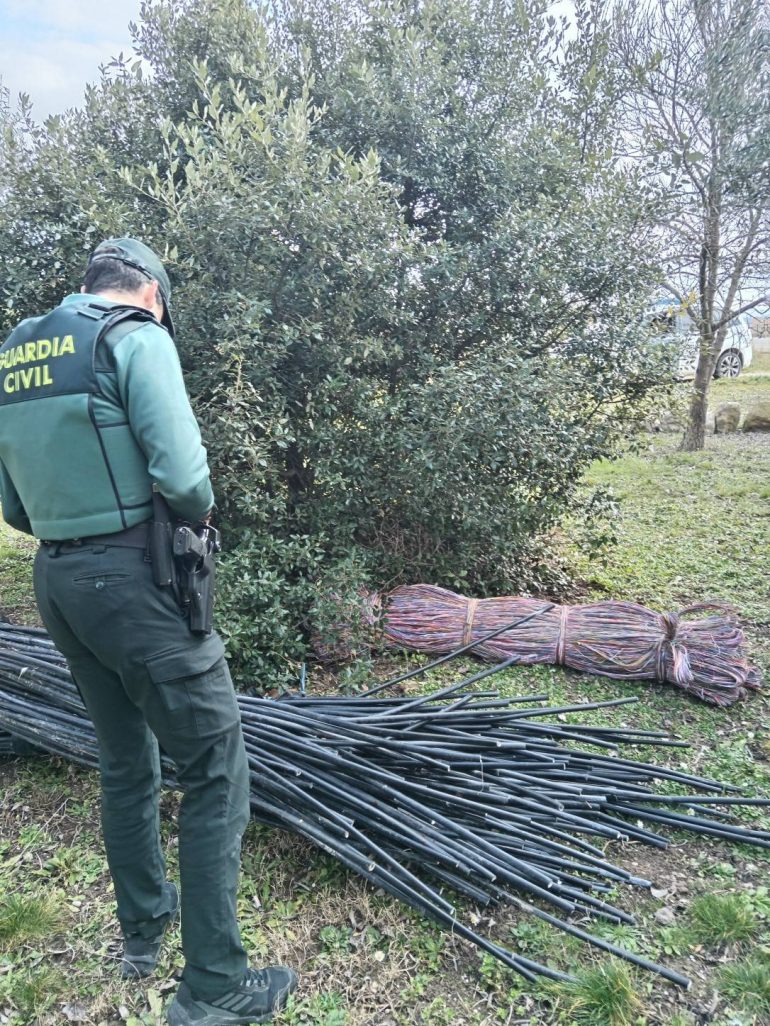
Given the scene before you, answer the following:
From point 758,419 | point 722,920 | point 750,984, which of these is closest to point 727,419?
point 758,419

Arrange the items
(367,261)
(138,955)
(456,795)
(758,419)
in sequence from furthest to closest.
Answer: (758,419)
(367,261)
(456,795)
(138,955)

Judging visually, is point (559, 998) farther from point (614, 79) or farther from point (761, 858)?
point (614, 79)

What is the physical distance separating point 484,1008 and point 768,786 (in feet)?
5.41

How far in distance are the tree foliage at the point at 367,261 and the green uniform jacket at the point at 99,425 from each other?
1842mm

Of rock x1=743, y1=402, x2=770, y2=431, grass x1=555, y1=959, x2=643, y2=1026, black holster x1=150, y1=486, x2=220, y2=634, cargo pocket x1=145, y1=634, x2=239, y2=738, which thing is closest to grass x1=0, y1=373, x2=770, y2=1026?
grass x1=555, y1=959, x2=643, y2=1026

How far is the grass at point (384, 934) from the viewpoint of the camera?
2.19m

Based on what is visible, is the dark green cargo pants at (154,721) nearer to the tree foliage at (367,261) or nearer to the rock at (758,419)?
the tree foliage at (367,261)

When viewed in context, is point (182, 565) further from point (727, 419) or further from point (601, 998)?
point (727, 419)

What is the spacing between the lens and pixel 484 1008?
7.21ft

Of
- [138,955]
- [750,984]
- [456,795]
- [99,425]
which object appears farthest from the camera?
[456,795]

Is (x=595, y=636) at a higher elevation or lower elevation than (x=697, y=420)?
lower

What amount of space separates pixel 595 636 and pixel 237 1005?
271 cm

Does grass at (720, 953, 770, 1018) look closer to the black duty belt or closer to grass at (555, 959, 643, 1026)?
grass at (555, 959, 643, 1026)

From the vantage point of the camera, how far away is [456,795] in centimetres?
275
